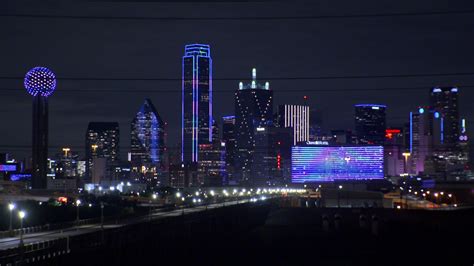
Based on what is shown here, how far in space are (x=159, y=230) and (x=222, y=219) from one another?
180ft

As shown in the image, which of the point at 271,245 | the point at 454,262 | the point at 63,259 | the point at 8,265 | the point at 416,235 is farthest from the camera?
the point at 416,235

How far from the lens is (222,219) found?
172375 mm

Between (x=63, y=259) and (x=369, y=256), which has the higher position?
(x=63, y=259)

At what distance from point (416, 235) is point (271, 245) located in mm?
50047

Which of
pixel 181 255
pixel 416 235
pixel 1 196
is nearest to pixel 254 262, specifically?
pixel 181 255

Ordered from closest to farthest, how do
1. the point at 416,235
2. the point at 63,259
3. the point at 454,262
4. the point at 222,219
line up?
the point at 63,259
the point at 454,262
the point at 222,219
the point at 416,235

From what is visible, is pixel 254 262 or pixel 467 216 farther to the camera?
pixel 467 216

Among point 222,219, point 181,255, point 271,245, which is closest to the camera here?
point 181,255

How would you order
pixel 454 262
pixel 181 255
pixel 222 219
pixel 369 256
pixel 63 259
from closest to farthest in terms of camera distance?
pixel 63 259 < pixel 181 255 < pixel 454 262 < pixel 369 256 < pixel 222 219

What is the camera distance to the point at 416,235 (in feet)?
620

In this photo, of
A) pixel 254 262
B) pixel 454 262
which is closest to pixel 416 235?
pixel 454 262

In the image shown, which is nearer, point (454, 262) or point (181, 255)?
point (181, 255)

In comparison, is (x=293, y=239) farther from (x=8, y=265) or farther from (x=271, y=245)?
(x=8, y=265)

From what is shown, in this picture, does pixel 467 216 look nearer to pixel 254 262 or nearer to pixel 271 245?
pixel 271 245
